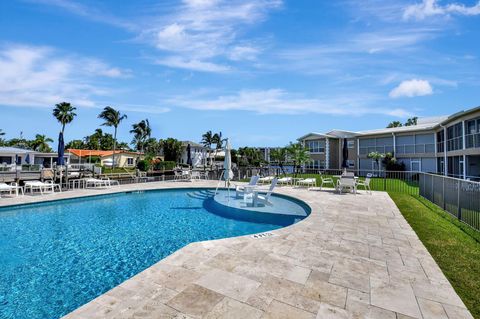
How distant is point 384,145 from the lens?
26.2 m

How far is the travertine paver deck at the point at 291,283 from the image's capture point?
272 cm

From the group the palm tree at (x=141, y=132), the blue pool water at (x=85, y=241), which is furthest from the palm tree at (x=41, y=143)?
the blue pool water at (x=85, y=241)

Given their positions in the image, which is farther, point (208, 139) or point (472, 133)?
point (208, 139)

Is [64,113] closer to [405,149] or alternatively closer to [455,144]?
[405,149]

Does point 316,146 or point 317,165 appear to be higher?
point 316,146

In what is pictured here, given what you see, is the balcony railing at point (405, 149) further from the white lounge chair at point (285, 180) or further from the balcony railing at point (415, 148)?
the white lounge chair at point (285, 180)

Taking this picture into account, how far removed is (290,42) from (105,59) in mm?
9377

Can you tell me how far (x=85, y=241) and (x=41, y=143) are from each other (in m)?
50.9

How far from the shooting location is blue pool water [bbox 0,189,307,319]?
Answer: 3.84 meters

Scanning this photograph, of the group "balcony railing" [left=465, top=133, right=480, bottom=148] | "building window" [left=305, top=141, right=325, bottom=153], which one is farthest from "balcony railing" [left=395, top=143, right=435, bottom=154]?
"building window" [left=305, top=141, right=325, bottom=153]

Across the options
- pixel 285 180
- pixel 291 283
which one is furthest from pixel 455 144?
pixel 291 283

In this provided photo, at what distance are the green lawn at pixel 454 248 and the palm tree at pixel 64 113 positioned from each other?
43.8 m

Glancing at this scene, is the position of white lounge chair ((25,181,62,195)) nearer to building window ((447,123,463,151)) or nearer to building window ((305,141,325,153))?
building window ((447,123,463,151))

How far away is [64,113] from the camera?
1487 inches
